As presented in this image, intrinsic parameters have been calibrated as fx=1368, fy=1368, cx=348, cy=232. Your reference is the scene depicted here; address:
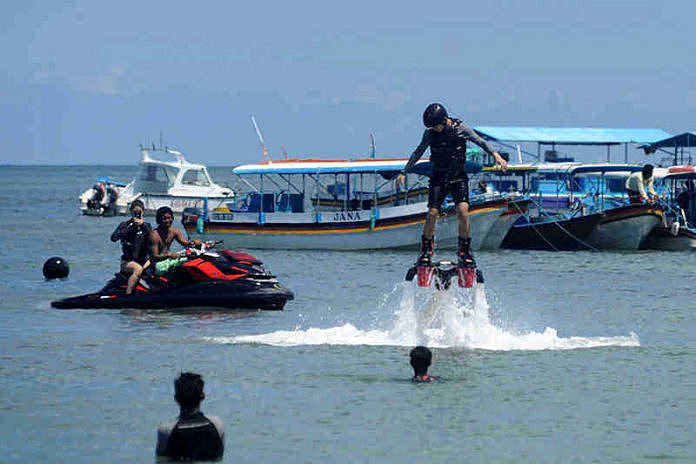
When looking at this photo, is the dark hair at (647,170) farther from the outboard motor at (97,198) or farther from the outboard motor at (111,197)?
the outboard motor at (97,198)

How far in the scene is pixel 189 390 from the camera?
33.8ft

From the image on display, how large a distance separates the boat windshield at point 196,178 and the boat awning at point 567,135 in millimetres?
17806

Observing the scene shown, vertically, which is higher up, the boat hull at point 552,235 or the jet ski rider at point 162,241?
the jet ski rider at point 162,241

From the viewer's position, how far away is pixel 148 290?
21.7m

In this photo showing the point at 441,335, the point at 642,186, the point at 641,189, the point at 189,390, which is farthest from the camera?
the point at 642,186

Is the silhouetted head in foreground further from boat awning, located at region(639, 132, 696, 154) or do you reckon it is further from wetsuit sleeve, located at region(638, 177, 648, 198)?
boat awning, located at region(639, 132, 696, 154)

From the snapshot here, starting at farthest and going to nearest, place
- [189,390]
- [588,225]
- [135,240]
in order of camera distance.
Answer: [588,225], [135,240], [189,390]

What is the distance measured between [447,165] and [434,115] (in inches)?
25.6

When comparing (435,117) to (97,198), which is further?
(97,198)

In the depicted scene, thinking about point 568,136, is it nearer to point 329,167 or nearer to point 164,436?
point 329,167

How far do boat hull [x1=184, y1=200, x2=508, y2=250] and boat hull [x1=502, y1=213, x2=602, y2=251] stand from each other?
1.73 metres

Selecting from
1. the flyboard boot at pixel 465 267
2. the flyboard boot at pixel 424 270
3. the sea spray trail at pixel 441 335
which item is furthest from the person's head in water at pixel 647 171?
the flyboard boot at pixel 424 270

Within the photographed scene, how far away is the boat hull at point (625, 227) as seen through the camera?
39250mm

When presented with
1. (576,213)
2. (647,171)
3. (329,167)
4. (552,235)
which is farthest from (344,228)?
(647,171)
